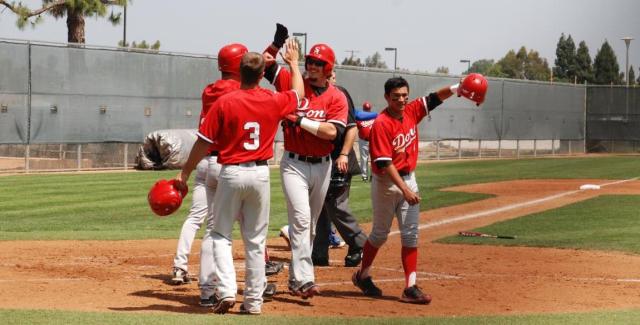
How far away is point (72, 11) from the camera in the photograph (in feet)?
108

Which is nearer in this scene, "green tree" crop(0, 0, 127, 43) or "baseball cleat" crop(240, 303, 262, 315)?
"baseball cleat" crop(240, 303, 262, 315)

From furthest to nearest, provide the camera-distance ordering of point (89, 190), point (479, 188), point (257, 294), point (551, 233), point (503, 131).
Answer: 1. point (503, 131)
2. point (479, 188)
3. point (89, 190)
4. point (551, 233)
5. point (257, 294)

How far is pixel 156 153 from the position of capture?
1125 inches

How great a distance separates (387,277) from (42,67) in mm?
19018

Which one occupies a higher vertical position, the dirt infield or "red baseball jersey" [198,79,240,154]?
"red baseball jersey" [198,79,240,154]

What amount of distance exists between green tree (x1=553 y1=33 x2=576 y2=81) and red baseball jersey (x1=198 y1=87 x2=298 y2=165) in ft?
324

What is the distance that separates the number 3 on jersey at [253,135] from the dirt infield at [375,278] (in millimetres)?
1338

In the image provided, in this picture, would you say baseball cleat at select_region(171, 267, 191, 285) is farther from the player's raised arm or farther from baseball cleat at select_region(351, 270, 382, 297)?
the player's raised arm

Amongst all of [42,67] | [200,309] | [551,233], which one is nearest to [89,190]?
[42,67]

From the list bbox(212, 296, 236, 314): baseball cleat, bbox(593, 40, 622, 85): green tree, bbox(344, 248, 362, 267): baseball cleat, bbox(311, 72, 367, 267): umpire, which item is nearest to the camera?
bbox(212, 296, 236, 314): baseball cleat

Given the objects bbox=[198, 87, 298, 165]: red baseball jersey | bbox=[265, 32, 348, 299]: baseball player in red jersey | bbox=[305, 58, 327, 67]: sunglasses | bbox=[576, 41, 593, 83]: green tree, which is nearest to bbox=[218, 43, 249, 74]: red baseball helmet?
bbox=[265, 32, 348, 299]: baseball player in red jersey

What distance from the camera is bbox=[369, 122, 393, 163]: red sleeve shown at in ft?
27.2

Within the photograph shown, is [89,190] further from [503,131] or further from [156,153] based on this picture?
[503,131]

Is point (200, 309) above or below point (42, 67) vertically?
below
